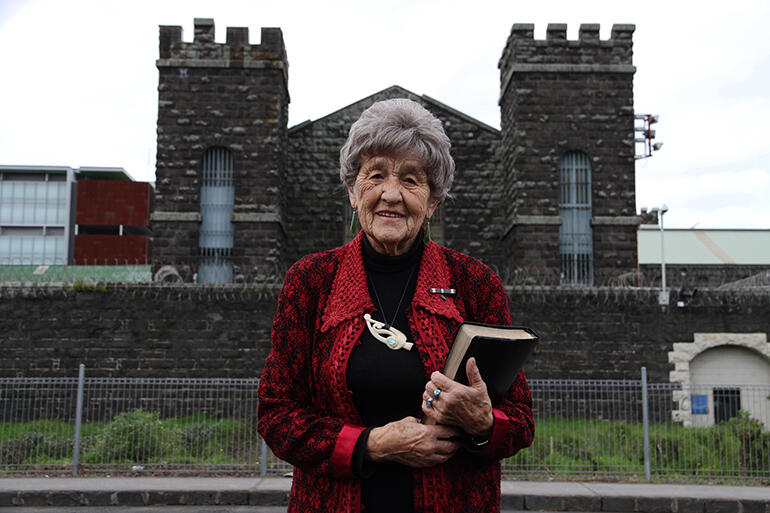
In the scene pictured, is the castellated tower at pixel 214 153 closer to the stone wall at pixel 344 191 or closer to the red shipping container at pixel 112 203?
the stone wall at pixel 344 191

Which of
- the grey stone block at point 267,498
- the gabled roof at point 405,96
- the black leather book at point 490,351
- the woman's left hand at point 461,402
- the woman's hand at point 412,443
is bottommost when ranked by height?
the grey stone block at point 267,498

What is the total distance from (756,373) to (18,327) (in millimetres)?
17305

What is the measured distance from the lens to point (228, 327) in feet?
51.0

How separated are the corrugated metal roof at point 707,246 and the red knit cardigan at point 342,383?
104 ft

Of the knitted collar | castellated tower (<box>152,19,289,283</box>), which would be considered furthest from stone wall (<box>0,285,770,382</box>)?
the knitted collar

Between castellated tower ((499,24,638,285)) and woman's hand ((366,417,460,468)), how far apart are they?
55.9 ft

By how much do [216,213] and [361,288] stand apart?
57.1 ft

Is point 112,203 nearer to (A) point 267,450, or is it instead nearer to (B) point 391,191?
(A) point 267,450

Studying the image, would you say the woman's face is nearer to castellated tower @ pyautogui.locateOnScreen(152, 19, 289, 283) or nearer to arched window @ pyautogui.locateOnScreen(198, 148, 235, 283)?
castellated tower @ pyautogui.locateOnScreen(152, 19, 289, 283)

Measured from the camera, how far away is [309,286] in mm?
2422

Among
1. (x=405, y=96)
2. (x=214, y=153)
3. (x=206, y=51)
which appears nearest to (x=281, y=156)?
(x=214, y=153)

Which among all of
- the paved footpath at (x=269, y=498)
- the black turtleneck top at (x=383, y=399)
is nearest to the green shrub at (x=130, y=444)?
the paved footpath at (x=269, y=498)

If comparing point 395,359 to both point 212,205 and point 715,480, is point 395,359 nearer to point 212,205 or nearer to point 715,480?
point 715,480

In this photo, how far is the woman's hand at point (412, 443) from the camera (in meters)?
2.08
